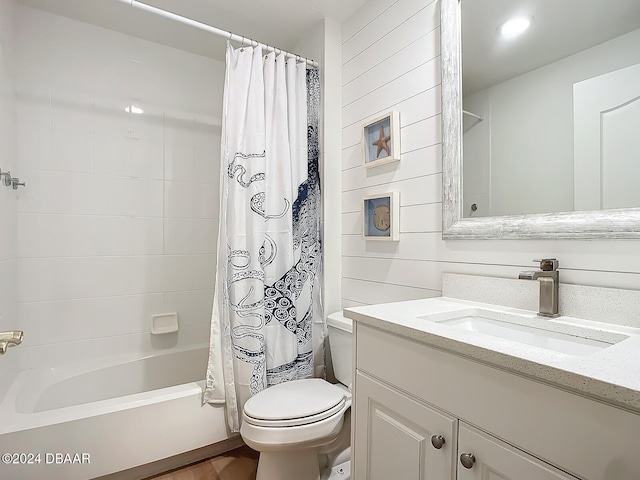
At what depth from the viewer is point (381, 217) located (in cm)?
169

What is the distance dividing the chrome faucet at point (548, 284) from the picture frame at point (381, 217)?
66 cm

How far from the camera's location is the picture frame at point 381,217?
63.4 inches

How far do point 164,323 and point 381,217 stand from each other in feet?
5.19

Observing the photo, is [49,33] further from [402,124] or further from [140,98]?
[402,124]

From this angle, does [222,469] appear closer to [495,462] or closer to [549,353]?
[495,462]

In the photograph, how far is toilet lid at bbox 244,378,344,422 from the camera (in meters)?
1.32

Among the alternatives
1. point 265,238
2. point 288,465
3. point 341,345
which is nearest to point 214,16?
point 265,238

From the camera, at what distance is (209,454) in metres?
1.75

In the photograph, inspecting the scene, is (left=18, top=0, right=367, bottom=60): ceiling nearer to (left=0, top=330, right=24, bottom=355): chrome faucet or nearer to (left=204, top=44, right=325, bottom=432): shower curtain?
(left=204, top=44, right=325, bottom=432): shower curtain

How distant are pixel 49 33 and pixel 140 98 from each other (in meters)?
0.54

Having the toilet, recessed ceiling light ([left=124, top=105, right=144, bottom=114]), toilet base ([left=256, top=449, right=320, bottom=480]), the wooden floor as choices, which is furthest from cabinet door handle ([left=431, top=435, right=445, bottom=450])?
recessed ceiling light ([left=124, top=105, right=144, bottom=114])

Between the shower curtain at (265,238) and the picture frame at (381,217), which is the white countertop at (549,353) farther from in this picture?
the shower curtain at (265,238)

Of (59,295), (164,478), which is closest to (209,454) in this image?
(164,478)

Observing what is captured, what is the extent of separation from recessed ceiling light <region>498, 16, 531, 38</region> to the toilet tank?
4.35 feet
